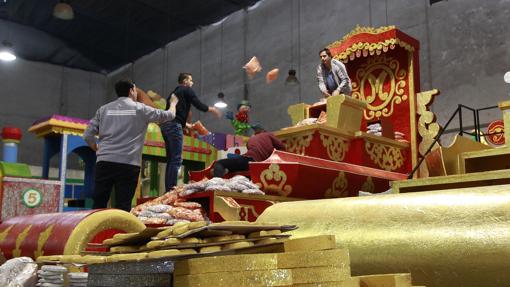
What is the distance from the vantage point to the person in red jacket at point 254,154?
537cm

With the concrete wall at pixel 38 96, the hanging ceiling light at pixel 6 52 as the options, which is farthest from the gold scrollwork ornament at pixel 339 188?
the concrete wall at pixel 38 96

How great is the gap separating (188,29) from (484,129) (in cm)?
951

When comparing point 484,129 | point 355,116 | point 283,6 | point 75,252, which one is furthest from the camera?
point 283,6

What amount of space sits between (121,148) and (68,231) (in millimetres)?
1645

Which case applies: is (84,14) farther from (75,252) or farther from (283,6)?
(75,252)

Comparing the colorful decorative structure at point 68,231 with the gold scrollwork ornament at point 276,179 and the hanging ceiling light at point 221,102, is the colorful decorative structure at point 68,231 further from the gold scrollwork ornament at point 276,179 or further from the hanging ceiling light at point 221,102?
the hanging ceiling light at point 221,102

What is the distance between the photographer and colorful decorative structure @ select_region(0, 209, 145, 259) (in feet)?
8.34

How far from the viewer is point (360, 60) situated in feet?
21.8

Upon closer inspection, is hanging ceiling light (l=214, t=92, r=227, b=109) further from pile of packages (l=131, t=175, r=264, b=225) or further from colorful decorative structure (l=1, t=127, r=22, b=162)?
pile of packages (l=131, t=175, r=264, b=225)

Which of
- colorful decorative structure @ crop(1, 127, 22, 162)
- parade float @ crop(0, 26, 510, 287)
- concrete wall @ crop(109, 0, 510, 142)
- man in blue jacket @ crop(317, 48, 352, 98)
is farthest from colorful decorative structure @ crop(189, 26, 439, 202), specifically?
colorful decorative structure @ crop(1, 127, 22, 162)

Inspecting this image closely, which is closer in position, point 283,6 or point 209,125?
point 283,6

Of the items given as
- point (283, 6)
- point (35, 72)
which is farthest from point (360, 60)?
point (35, 72)

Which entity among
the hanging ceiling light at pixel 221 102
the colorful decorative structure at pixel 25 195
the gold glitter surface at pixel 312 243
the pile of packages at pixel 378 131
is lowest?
the gold glitter surface at pixel 312 243

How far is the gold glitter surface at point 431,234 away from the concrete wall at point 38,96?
1631 cm
